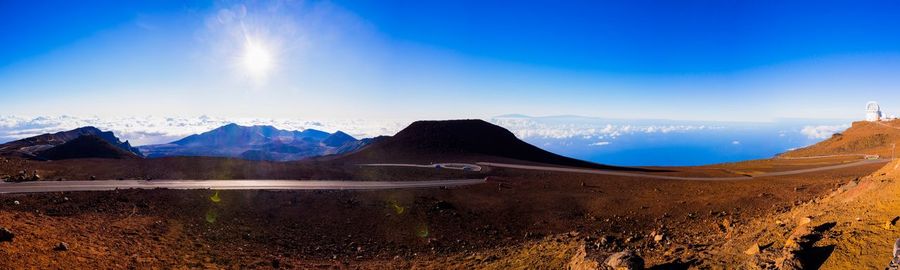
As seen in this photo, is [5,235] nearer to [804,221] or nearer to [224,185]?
[224,185]

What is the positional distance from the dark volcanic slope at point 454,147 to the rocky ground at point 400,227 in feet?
127

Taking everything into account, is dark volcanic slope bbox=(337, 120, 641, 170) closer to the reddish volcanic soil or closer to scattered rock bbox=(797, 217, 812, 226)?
the reddish volcanic soil

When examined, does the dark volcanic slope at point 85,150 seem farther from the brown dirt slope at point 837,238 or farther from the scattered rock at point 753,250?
the brown dirt slope at point 837,238

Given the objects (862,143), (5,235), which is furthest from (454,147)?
(862,143)

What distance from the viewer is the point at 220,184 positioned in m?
38.3

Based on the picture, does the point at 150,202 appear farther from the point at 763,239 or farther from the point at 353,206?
the point at 763,239

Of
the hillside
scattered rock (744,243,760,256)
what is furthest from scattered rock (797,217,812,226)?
the hillside

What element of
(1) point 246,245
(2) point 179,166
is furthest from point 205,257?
(2) point 179,166

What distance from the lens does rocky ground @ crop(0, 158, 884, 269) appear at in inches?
623

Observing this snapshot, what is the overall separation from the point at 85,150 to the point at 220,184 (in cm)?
8125

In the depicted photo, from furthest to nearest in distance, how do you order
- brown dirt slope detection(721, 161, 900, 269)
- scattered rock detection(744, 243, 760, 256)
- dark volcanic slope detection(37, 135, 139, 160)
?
dark volcanic slope detection(37, 135, 139, 160) < scattered rock detection(744, 243, 760, 256) < brown dirt slope detection(721, 161, 900, 269)

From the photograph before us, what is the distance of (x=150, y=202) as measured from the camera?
1110 inches

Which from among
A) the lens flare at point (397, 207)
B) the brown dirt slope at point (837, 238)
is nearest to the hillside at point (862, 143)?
the brown dirt slope at point (837, 238)

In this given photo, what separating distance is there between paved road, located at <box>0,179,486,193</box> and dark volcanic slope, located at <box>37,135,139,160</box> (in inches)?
2635
